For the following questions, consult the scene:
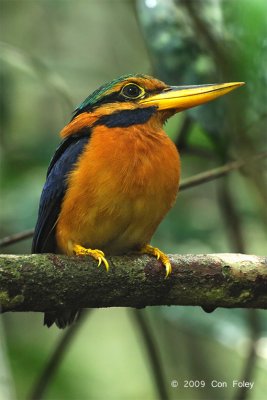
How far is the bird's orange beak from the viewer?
3738mm

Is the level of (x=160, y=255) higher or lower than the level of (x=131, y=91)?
lower

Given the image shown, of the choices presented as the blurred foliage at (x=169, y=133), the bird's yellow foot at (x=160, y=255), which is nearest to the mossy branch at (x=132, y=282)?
the bird's yellow foot at (x=160, y=255)

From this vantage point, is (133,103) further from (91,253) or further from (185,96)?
(91,253)

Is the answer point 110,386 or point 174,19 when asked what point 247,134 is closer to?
point 174,19

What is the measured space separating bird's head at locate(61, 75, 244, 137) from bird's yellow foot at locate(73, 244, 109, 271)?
629 millimetres

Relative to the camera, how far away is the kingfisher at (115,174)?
356cm

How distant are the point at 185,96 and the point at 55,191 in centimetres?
81

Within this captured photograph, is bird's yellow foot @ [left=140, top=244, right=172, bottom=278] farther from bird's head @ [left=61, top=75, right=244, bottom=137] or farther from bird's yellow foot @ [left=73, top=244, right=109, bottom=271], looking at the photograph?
bird's head @ [left=61, top=75, right=244, bottom=137]

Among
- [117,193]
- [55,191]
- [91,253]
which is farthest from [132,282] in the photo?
[55,191]

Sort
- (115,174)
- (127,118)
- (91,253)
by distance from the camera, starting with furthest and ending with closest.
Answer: (127,118)
(115,174)
(91,253)

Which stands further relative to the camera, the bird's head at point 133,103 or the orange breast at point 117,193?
the bird's head at point 133,103

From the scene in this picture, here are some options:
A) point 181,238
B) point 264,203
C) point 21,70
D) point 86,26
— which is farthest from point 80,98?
point 264,203

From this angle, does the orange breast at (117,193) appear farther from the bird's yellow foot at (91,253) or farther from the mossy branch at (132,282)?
the mossy branch at (132,282)

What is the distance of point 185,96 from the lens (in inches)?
151
